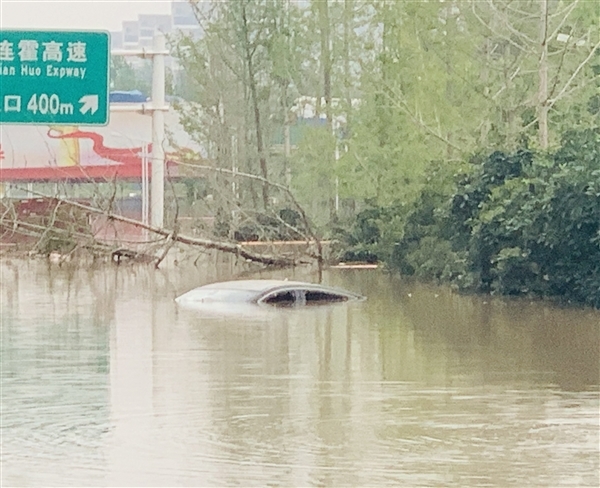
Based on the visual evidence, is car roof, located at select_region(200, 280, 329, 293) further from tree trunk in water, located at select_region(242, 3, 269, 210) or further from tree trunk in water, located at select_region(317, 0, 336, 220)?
tree trunk in water, located at select_region(242, 3, 269, 210)

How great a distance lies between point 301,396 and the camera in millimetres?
11992

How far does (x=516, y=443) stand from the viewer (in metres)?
9.63

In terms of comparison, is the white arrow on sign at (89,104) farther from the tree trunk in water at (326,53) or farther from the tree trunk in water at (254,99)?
the tree trunk in water at (254,99)

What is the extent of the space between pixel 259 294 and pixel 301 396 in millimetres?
9870

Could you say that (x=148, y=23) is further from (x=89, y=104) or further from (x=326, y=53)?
(x=89, y=104)

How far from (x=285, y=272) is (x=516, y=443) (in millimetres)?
20583

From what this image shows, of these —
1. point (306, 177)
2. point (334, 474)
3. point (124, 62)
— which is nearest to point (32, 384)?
point (334, 474)

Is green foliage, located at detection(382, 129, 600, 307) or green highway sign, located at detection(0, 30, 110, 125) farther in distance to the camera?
green foliage, located at detection(382, 129, 600, 307)

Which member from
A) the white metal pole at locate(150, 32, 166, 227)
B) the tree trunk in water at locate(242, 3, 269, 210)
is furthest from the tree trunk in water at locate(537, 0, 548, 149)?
the tree trunk in water at locate(242, 3, 269, 210)

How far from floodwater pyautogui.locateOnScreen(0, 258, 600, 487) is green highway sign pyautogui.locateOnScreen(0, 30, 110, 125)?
8.45 feet

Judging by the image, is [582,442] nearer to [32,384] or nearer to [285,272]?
[32,384]

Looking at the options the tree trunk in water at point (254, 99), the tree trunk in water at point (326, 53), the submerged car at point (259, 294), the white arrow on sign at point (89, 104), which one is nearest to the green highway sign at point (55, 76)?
→ the white arrow on sign at point (89, 104)

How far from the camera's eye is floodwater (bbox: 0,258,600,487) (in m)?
8.74

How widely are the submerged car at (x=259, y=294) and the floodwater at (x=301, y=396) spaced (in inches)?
29.2
